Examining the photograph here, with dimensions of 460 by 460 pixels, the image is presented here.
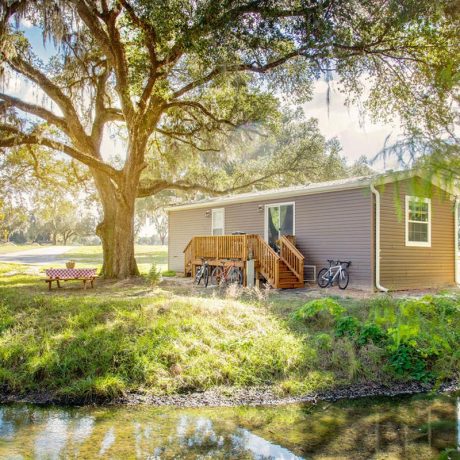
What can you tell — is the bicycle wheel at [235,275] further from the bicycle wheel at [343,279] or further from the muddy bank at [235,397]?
the muddy bank at [235,397]

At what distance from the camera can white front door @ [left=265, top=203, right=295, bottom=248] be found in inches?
529

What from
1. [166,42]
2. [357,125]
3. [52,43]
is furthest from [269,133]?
[52,43]

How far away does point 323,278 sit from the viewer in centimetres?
1186

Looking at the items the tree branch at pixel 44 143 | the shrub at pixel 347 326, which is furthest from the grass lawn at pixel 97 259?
the shrub at pixel 347 326

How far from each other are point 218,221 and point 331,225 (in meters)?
5.19

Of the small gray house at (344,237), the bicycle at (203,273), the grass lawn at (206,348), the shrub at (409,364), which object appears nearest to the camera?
the grass lawn at (206,348)

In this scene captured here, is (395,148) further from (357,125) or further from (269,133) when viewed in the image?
(269,133)

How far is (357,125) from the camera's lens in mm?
10992

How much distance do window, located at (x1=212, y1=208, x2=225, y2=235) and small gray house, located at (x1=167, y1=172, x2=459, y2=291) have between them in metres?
0.77

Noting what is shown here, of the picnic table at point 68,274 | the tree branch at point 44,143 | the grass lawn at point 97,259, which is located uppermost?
the tree branch at point 44,143

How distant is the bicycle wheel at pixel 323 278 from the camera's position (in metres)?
11.7

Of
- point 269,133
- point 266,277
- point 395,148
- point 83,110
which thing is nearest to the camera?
point 395,148

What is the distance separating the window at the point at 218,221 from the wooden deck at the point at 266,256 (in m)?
2.16

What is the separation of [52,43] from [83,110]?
3.64 meters
